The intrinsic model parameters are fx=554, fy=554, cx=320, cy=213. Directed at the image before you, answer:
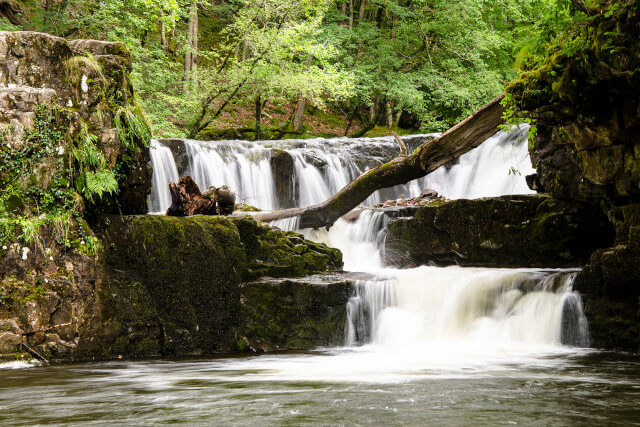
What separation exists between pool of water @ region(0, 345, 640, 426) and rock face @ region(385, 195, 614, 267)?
3169mm

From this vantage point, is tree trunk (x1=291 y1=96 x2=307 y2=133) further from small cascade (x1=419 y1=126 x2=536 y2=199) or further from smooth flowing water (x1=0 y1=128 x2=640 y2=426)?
smooth flowing water (x1=0 y1=128 x2=640 y2=426)

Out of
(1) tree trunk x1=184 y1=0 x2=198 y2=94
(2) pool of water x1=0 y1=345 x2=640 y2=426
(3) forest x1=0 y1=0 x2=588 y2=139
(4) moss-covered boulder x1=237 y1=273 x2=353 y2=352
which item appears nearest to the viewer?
(2) pool of water x1=0 y1=345 x2=640 y2=426

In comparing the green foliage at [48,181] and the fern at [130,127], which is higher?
the fern at [130,127]

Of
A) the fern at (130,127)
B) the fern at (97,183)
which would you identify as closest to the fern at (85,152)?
the fern at (97,183)

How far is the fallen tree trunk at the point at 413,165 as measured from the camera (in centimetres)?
968

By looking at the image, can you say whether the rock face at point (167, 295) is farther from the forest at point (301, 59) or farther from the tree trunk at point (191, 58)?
the tree trunk at point (191, 58)

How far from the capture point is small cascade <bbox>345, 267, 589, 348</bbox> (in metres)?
8.24

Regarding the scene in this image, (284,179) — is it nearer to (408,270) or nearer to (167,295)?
(408,270)

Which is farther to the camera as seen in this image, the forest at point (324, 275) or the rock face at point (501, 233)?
the rock face at point (501, 233)

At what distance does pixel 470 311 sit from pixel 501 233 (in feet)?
7.94

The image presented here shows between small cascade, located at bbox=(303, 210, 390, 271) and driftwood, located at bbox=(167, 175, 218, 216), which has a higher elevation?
driftwood, located at bbox=(167, 175, 218, 216)

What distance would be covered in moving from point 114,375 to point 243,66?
46.1 ft

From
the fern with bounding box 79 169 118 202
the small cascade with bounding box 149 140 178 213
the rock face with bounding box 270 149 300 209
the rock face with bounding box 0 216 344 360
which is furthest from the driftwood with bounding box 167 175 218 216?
the rock face with bounding box 270 149 300 209

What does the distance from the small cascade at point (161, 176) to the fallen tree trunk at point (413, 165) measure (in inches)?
141
